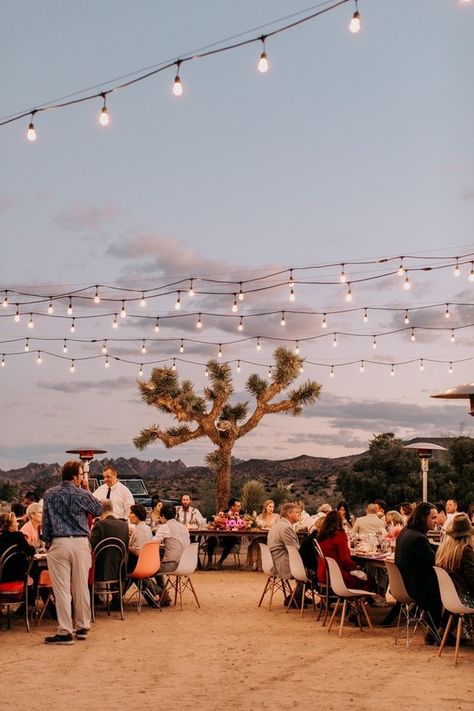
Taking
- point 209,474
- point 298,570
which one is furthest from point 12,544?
point 209,474

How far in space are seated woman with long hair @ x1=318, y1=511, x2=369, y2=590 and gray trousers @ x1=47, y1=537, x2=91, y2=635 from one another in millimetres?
2312

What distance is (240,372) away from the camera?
66.4ft

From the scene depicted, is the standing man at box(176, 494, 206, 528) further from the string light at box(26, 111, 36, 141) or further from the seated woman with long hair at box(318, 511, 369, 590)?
the string light at box(26, 111, 36, 141)

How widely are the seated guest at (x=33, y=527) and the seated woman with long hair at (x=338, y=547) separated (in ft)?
10.4

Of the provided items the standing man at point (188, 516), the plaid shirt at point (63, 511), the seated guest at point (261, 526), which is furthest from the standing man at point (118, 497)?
the plaid shirt at point (63, 511)

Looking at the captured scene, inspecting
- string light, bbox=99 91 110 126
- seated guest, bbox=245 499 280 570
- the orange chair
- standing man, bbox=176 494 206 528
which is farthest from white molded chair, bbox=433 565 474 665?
standing man, bbox=176 494 206 528

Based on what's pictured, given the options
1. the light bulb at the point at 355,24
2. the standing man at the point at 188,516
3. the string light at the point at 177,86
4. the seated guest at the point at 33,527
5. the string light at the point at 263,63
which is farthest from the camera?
the standing man at the point at 188,516

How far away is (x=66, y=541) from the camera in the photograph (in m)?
8.09

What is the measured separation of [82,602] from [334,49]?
288 inches

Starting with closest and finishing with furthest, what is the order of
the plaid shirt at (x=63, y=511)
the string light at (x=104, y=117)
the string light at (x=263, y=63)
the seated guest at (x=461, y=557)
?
the string light at (x=263, y=63) → the seated guest at (x=461, y=557) → the string light at (x=104, y=117) → the plaid shirt at (x=63, y=511)

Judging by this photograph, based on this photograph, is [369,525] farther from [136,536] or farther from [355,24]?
[355,24]

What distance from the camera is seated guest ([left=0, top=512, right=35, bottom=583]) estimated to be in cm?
851

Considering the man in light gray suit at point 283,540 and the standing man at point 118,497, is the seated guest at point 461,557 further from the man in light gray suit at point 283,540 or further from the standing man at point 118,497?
the standing man at point 118,497

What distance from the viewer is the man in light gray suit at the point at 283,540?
10164mm
